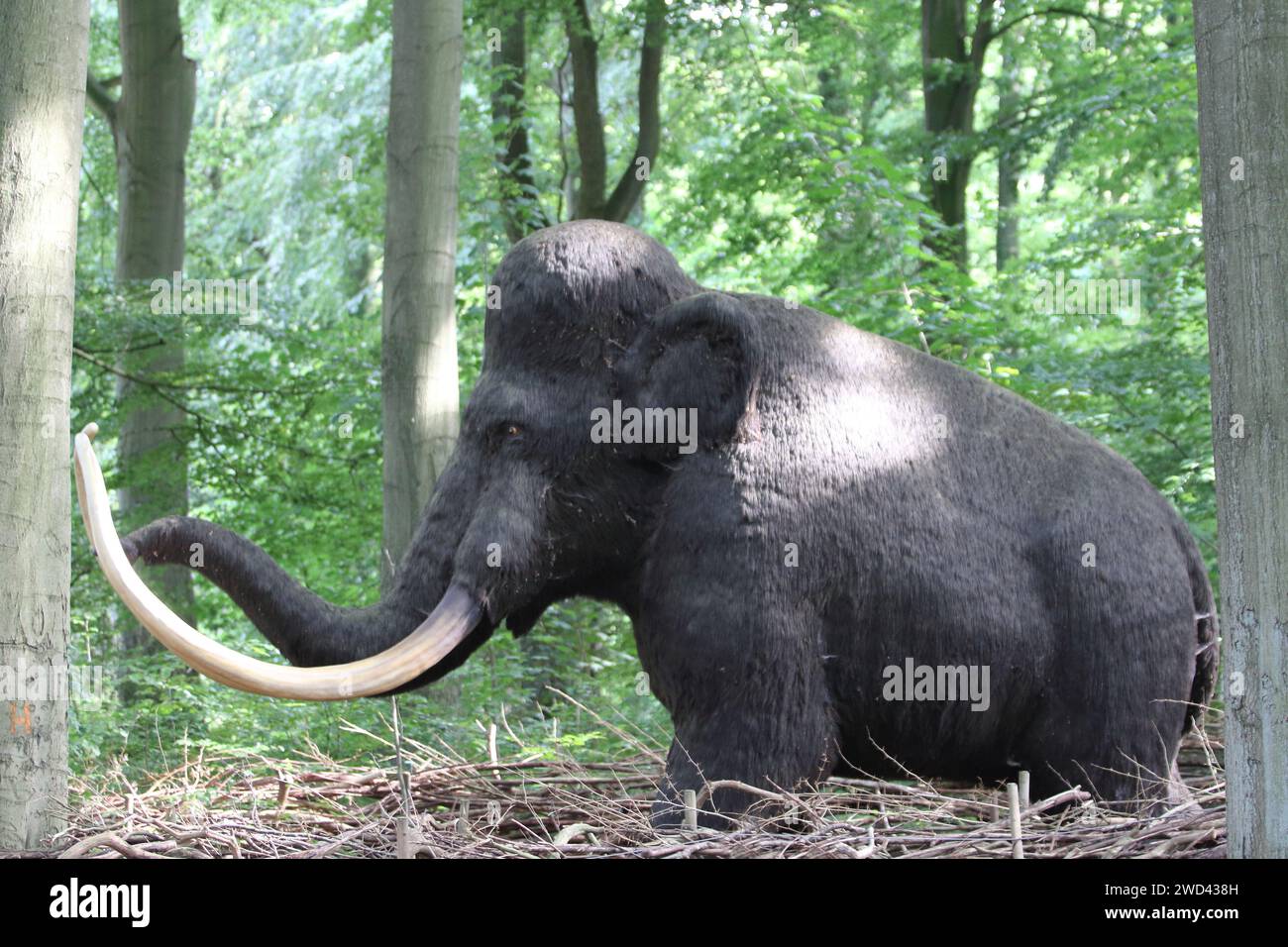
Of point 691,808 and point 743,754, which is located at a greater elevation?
point 743,754

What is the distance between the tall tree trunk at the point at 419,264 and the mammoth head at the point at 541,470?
6.84 feet

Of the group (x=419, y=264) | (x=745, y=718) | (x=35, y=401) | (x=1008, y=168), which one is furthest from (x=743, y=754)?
(x=1008, y=168)

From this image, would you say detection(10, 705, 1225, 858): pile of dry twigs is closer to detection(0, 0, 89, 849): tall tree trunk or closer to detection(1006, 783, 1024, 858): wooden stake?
detection(1006, 783, 1024, 858): wooden stake

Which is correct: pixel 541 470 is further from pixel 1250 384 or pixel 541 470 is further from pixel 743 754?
pixel 1250 384

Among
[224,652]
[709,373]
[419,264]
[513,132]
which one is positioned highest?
[513,132]

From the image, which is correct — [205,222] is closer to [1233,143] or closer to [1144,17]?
[1144,17]

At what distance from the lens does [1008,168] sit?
14195 mm

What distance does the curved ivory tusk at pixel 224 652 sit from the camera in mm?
4320

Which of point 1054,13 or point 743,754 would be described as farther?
point 1054,13

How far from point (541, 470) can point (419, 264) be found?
2.69 m

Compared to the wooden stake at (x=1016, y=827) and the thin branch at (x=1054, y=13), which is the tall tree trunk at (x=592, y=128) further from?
the wooden stake at (x=1016, y=827)

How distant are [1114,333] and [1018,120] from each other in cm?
496

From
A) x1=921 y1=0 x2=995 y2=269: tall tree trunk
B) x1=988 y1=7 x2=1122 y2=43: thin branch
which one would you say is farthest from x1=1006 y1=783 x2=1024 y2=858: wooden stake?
x1=988 y1=7 x2=1122 y2=43: thin branch

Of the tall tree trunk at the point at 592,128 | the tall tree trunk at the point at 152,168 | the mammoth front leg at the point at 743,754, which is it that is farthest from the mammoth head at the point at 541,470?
the tall tree trunk at the point at 592,128
